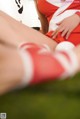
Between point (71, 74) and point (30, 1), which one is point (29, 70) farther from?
point (30, 1)

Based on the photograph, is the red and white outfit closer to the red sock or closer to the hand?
the hand

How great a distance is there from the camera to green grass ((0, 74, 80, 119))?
480mm

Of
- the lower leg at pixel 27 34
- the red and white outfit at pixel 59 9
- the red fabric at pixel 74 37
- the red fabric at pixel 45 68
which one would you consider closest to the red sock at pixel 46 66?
the red fabric at pixel 45 68

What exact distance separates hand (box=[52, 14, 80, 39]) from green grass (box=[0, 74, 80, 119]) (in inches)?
26.5

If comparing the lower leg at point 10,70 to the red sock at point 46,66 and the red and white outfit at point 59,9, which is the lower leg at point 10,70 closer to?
the red sock at point 46,66

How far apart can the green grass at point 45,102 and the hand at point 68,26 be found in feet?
2.21

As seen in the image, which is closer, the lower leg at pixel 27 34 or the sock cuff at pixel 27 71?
the sock cuff at pixel 27 71

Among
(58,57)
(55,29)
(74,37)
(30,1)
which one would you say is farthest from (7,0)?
(58,57)

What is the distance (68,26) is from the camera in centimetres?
117

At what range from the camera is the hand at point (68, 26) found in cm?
116

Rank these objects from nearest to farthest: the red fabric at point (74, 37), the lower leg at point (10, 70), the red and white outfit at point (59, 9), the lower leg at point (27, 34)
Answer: the lower leg at point (10, 70) < the lower leg at point (27, 34) < the red fabric at point (74, 37) < the red and white outfit at point (59, 9)

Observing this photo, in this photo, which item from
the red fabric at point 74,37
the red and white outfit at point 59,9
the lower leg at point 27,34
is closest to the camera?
the lower leg at point 27,34

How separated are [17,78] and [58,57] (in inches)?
3.9

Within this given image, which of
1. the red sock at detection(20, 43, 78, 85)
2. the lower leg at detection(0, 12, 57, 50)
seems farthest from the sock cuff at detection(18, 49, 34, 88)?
the lower leg at detection(0, 12, 57, 50)
